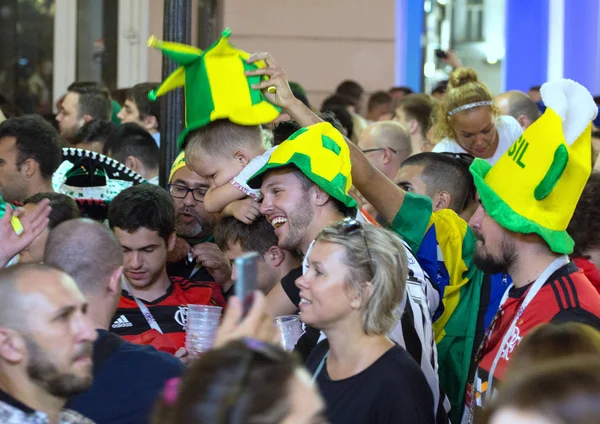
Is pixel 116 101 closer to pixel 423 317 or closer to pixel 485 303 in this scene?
pixel 485 303

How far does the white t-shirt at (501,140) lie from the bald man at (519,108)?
53 cm

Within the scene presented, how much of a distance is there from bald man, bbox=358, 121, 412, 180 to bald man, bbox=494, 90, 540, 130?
1.36 metres

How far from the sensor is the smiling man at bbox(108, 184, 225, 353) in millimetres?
4508

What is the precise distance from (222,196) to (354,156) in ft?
1.90

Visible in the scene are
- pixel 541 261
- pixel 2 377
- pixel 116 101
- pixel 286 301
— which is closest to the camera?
pixel 2 377

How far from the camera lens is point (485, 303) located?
14.6ft

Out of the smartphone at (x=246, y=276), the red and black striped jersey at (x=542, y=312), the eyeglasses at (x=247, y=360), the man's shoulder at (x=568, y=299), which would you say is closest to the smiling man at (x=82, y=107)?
the red and black striped jersey at (x=542, y=312)

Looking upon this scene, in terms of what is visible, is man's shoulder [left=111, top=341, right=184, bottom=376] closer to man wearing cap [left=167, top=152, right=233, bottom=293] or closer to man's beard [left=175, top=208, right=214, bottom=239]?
man wearing cap [left=167, top=152, right=233, bottom=293]

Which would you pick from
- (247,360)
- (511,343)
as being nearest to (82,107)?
(511,343)

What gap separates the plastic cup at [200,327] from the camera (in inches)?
150

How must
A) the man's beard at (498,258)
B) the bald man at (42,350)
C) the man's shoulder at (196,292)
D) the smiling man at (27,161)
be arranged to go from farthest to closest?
the smiling man at (27,161)
the man's shoulder at (196,292)
the man's beard at (498,258)
the bald man at (42,350)

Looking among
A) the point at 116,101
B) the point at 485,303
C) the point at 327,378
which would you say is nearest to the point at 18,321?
the point at 327,378

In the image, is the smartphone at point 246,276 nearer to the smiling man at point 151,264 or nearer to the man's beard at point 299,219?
the man's beard at point 299,219

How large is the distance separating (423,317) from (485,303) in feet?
2.86
